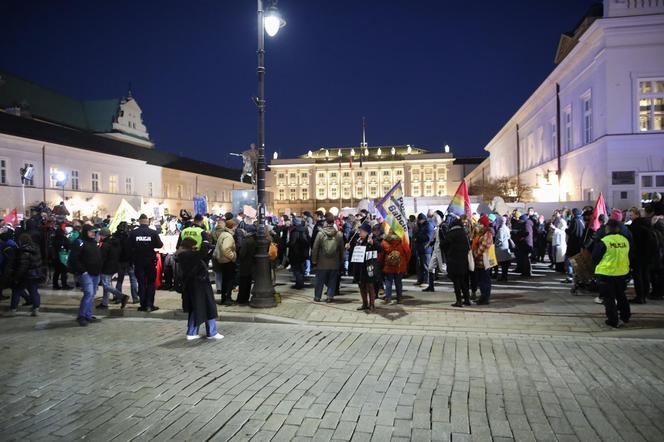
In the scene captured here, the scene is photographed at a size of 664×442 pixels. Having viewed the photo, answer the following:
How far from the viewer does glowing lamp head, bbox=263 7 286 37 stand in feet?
34.8

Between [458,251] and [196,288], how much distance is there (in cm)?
526

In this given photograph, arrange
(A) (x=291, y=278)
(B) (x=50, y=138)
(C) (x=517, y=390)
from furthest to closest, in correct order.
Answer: (B) (x=50, y=138), (A) (x=291, y=278), (C) (x=517, y=390)

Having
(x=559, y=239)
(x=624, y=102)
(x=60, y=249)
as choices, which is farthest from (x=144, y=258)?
(x=624, y=102)

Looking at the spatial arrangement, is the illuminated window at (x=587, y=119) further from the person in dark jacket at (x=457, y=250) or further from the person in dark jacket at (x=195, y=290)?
the person in dark jacket at (x=195, y=290)

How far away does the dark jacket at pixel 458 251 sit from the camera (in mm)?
10000

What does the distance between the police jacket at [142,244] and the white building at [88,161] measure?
11.2 meters

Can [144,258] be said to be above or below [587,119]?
below

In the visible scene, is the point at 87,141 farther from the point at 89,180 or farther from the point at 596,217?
the point at 596,217

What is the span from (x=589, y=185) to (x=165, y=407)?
28611 mm

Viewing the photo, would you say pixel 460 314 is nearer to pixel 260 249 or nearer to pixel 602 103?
pixel 260 249

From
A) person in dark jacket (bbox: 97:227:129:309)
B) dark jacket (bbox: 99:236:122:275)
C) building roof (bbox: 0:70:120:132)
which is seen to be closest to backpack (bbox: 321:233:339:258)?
person in dark jacket (bbox: 97:227:129:309)

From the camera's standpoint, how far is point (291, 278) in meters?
15.9

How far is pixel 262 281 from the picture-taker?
34.7 ft

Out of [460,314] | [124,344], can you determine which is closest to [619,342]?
[460,314]
